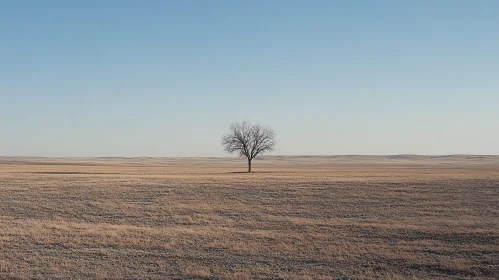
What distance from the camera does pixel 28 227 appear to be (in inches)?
941

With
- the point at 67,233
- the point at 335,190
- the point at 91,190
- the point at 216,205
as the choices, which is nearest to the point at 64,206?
the point at 91,190

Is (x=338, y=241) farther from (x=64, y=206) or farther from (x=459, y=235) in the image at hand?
(x=64, y=206)

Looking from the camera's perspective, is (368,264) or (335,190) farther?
(335,190)

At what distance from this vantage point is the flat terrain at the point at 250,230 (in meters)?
17.0

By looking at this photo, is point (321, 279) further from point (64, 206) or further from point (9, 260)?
point (64, 206)

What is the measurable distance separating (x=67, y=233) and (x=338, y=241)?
14.2m

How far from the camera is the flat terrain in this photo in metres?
17.0

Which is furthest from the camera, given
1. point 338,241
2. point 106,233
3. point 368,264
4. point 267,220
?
point 267,220

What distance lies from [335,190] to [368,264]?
717 inches

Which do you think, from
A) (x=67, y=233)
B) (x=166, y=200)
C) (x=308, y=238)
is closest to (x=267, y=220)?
(x=308, y=238)

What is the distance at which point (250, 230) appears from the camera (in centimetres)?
2373

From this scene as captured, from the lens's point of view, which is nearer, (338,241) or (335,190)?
(338,241)

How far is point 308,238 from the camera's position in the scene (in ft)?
71.3

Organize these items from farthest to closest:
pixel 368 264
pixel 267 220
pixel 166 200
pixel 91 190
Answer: pixel 91 190 → pixel 166 200 → pixel 267 220 → pixel 368 264
